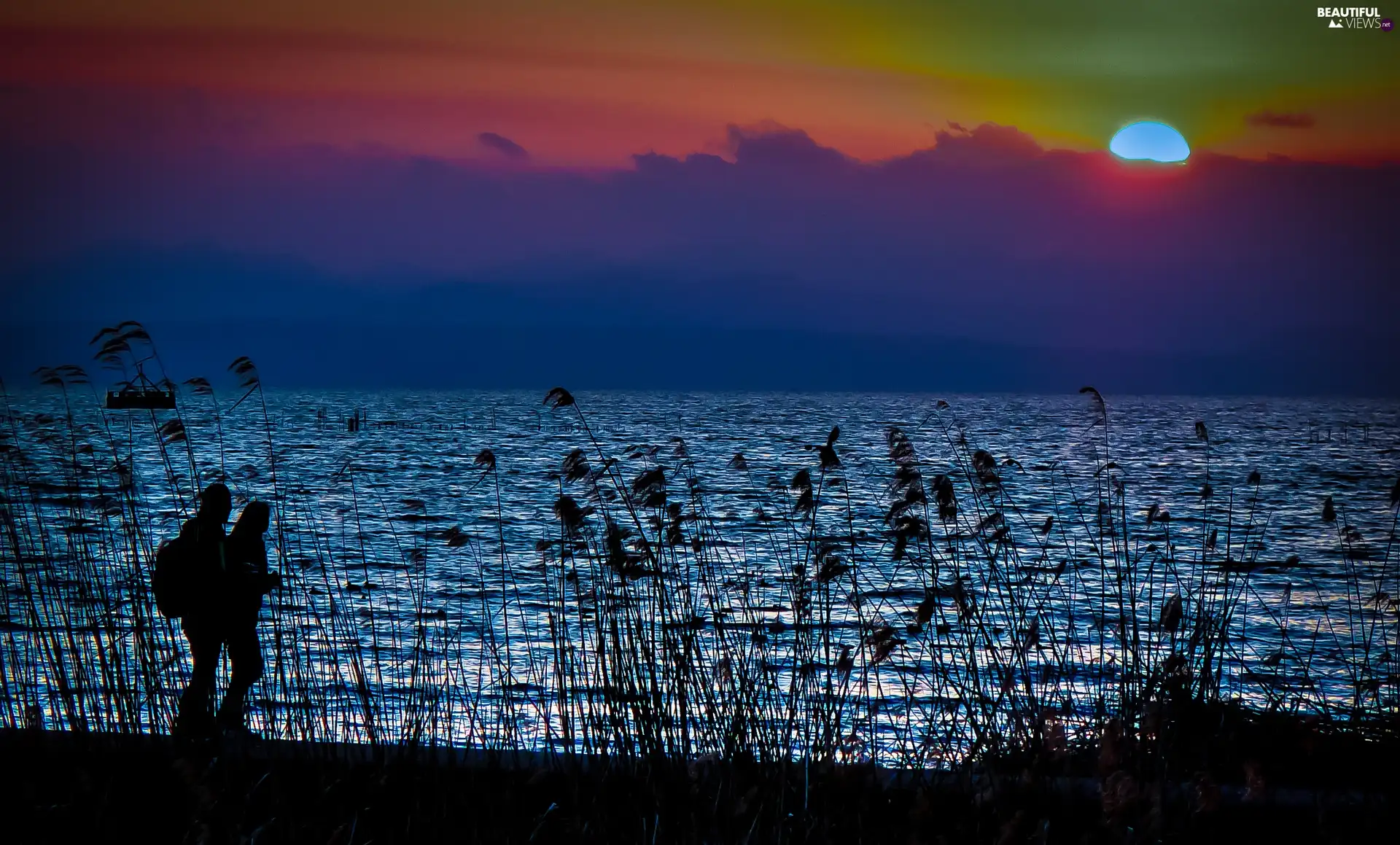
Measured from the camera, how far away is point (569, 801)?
4727 mm

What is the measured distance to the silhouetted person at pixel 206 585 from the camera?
20.5 feet

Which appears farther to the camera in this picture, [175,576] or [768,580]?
[768,580]

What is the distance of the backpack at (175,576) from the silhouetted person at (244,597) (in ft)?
0.71

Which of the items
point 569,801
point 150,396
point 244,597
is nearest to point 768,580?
point 150,396

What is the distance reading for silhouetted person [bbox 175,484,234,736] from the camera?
6.25 metres

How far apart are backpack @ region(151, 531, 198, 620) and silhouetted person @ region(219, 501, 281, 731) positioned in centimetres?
22

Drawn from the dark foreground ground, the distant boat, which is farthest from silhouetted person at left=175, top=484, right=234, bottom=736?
the distant boat

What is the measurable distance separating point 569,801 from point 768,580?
41.1ft

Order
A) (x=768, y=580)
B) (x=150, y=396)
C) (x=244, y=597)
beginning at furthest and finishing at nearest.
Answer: (x=768, y=580) → (x=150, y=396) → (x=244, y=597)

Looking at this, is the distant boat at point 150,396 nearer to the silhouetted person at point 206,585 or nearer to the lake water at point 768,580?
the lake water at point 768,580

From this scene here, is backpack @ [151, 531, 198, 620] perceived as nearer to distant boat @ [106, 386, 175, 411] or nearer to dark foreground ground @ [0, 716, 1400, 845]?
dark foreground ground @ [0, 716, 1400, 845]

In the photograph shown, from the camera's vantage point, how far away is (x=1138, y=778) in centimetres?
434

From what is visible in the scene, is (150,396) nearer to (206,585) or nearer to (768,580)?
(206,585)

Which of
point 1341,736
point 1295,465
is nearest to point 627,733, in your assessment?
point 1341,736
